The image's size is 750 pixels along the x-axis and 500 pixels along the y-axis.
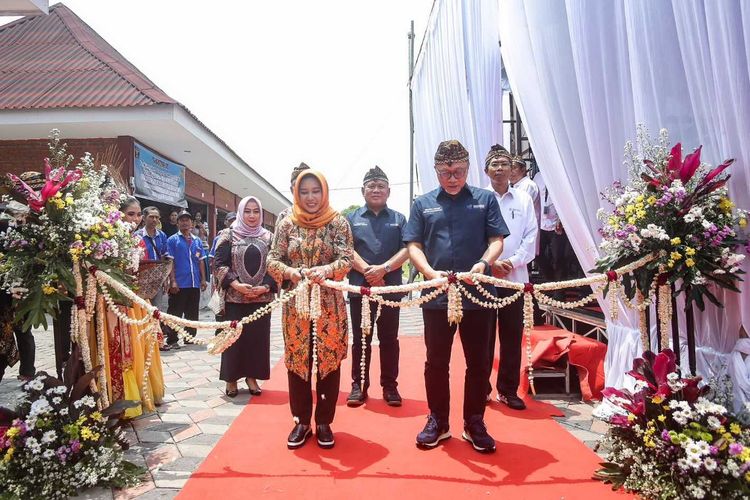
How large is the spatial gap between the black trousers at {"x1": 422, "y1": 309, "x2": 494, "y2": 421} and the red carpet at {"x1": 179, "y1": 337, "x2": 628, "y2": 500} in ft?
0.95

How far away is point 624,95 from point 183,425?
3454 millimetres

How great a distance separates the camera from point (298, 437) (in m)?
2.79

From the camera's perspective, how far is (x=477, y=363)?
106 inches

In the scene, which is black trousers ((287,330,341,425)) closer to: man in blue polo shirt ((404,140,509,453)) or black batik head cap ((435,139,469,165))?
man in blue polo shirt ((404,140,509,453))

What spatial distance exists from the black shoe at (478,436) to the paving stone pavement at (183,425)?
57 cm

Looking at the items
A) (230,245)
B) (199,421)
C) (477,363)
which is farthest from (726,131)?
(199,421)

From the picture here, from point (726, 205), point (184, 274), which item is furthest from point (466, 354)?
point (184, 274)

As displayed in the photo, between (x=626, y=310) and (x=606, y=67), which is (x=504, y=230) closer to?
(x=626, y=310)

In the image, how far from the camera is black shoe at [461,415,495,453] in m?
2.66

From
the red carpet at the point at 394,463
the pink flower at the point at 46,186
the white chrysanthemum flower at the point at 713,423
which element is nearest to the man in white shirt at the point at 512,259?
the red carpet at the point at 394,463

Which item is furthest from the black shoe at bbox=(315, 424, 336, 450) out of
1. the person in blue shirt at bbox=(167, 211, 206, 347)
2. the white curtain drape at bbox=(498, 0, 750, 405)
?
the person in blue shirt at bbox=(167, 211, 206, 347)

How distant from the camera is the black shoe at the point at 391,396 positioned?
3570mm

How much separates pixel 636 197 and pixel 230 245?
2.83 meters

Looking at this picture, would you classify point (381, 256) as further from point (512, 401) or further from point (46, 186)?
point (46, 186)
